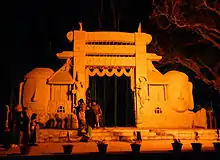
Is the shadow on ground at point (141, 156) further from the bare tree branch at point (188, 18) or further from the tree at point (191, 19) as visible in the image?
the bare tree branch at point (188, 18)

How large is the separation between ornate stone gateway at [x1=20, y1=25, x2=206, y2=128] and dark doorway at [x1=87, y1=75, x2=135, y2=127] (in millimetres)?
3368

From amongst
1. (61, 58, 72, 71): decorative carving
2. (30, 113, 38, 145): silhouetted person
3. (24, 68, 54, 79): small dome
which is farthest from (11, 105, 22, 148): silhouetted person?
(61, 58, 72, 71): decorative carving

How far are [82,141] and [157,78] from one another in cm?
610

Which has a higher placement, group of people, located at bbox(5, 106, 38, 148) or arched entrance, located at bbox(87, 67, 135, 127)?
arched entrance, located at bbox(87, 67, 135, 127)

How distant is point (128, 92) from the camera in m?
21.5

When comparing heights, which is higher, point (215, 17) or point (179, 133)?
point (215, 17)

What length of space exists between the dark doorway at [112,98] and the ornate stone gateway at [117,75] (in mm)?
3368

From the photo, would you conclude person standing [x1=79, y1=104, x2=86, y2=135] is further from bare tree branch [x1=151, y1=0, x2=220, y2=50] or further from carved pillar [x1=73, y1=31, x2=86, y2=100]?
bare tree branch [x1=151, y1=0, x2=220, y2=50]

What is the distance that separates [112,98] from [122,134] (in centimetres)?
1016

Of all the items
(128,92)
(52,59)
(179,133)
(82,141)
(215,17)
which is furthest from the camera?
(52,59)

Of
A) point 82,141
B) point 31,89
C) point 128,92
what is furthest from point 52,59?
point 82,141

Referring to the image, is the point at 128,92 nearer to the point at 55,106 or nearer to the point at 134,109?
the point at 134,109

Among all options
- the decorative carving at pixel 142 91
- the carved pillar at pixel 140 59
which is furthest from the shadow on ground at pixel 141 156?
the carved pillar at pixel 140 59

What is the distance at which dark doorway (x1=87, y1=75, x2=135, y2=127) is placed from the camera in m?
20.8
